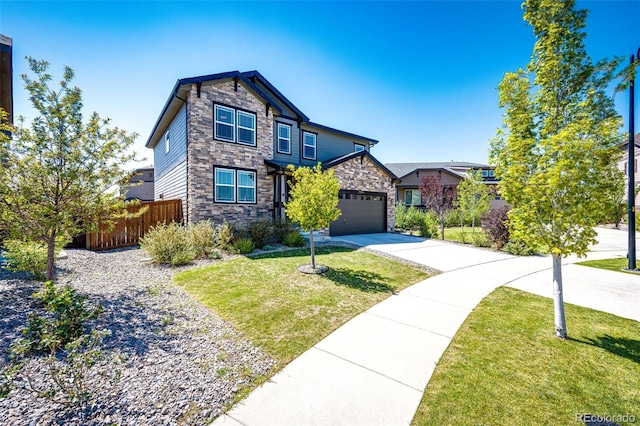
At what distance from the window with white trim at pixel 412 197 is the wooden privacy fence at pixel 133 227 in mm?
23047

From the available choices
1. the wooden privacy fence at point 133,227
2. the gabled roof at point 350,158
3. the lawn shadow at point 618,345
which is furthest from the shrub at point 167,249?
the lawn shadow at point 618,345

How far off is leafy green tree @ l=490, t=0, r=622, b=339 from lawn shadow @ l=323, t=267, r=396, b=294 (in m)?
3.04

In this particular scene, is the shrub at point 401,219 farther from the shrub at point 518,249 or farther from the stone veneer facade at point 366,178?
the shrub at point 518,249

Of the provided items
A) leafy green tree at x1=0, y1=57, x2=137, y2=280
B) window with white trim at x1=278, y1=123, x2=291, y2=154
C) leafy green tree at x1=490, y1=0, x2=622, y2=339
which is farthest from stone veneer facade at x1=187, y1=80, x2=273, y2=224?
leafy green tree at x1=490, y1=0, x2=622, y2=339

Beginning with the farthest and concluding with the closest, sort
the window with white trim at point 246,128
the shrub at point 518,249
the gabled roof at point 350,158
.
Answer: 1. the gabled roof at point 350,158
2. the window with white trim at point 246,128
3. the shrub at point 518,249

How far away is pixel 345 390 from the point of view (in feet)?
9.10

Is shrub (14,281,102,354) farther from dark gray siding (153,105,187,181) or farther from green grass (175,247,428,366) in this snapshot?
dark gray siding (153,105,187,181)

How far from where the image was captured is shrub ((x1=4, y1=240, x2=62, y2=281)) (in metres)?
5.36

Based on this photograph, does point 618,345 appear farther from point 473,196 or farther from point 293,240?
point 473,196

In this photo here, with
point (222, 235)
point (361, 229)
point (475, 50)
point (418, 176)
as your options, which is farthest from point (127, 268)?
point (418, 176)

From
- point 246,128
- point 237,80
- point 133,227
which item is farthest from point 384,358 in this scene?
point 237,80

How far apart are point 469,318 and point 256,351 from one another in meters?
3.65

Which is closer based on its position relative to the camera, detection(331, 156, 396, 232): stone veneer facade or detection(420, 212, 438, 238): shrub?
detection(331, 156, 396, 232): stone veneer facade

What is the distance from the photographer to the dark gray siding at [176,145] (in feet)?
38.1
